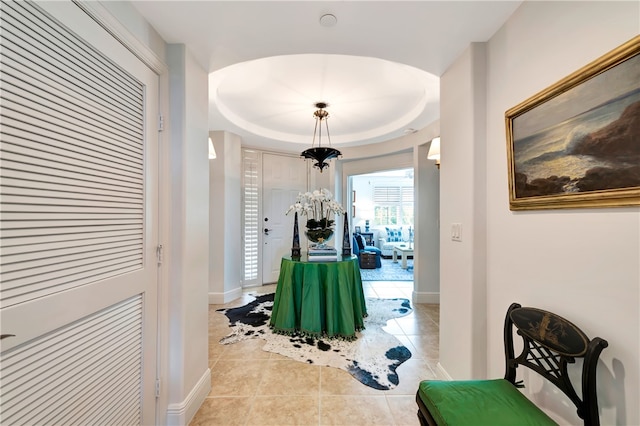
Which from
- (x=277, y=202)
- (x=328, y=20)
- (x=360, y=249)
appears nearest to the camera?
(x=328, y=20)

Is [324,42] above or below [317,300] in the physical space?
above

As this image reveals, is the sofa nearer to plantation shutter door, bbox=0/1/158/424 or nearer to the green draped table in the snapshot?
the green draped table

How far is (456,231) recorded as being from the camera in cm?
172

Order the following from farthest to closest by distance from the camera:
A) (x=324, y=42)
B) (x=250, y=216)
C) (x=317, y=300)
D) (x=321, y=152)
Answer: (x=250, y=216)
(x=321, y=152)
(x=317, y=300)
(x=324, y=42)

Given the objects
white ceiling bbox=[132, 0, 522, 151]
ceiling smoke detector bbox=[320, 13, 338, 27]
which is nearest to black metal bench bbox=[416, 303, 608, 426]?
white ceiling bbox=[132, 0, 522, 151]

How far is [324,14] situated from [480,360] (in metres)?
2.24

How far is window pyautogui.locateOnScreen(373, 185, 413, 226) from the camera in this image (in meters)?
8.90

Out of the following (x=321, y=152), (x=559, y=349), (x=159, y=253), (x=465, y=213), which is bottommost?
(x=559, y=349)

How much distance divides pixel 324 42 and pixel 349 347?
8.41ft

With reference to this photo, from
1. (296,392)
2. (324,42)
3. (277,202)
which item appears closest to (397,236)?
(277,202)

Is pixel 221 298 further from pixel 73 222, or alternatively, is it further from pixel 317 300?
pixel 73 222

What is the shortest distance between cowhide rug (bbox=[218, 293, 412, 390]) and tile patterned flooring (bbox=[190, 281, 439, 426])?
0.08 m

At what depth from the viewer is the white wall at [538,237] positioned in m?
0.85

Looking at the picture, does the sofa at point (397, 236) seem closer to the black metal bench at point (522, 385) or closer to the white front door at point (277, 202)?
the white front door at point (277, 202)
